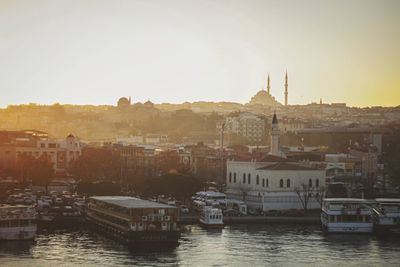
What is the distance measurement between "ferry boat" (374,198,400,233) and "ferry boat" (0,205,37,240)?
9.13 meters

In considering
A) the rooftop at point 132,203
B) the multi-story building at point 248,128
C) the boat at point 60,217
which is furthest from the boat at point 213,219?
the multi-story building at point 248,128

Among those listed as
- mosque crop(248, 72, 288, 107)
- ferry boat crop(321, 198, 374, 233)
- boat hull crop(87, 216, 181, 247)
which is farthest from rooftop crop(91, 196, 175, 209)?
mosque crop(248, 72, 288, 107)

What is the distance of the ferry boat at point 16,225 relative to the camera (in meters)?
25.6

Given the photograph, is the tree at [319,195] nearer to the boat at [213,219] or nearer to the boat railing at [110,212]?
the boat at [213,219]

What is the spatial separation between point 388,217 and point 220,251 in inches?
245

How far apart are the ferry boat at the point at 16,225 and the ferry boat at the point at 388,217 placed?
360 inches

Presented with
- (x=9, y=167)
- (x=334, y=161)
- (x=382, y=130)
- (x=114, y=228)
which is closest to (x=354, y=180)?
(x=334, y=161)

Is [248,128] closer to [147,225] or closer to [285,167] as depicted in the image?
[285,167]

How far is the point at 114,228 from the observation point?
2661cm

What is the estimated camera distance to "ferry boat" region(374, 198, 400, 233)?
2836cm

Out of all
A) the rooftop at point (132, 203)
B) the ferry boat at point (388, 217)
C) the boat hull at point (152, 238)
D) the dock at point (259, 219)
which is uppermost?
the rooftop at point (132, 203)

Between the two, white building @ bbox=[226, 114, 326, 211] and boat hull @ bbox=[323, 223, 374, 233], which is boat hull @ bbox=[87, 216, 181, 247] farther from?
white building @ bbox=[226, 114, 326, 211]

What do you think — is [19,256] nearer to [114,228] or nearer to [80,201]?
[114,228]

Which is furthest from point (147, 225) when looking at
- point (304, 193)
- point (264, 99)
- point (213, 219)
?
point (264, 99)
